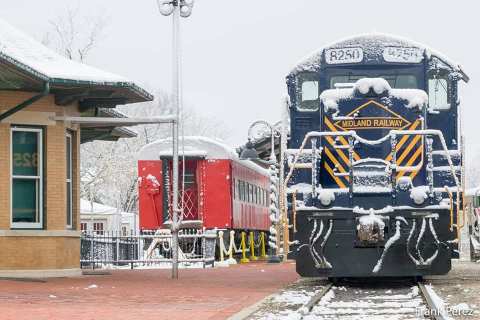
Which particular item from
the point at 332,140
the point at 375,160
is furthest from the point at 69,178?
the point at 375,160

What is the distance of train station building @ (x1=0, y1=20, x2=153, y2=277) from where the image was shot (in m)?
18.6

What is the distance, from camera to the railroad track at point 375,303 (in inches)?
447

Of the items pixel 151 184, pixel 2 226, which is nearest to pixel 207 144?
pixel 151 184

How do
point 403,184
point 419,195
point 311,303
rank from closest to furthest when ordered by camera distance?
point 311,303 → point 419,195 → point 403,184

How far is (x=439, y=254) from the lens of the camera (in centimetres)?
1451

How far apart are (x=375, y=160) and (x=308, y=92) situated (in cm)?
191

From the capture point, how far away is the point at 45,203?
19.2m

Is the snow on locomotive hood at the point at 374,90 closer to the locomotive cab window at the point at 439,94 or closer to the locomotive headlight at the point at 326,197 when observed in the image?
the locomotive cab window at the point at 439,94

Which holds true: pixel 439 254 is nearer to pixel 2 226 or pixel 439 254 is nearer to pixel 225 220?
pixel 2 226

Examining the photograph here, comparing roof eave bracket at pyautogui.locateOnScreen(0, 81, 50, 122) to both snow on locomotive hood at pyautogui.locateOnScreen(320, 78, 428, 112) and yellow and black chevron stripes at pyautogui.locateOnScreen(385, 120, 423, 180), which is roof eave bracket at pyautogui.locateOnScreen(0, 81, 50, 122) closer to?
snow on locomotive hood at pyautogui.locateOnScreen(320, 78, 428, 112)

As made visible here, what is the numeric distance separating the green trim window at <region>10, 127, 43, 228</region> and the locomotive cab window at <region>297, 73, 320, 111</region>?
568 cm

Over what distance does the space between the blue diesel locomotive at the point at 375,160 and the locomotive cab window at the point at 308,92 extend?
2 centimetres

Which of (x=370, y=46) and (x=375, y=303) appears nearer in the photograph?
(x=375, y=303)

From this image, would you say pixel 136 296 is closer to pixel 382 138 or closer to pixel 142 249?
pixel 382 138
